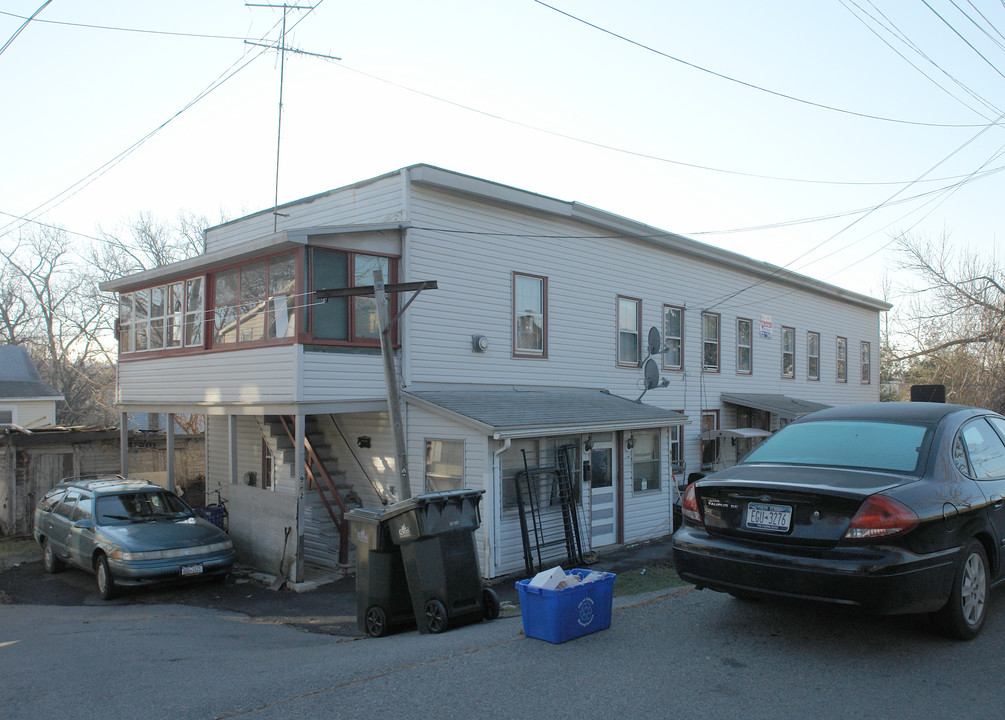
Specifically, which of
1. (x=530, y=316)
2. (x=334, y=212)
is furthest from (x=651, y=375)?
(x=334, y=212)

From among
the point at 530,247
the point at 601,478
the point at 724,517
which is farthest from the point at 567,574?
the point at 530,247

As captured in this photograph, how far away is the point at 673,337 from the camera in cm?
1708

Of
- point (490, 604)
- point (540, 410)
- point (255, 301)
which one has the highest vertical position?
point (255, 301)

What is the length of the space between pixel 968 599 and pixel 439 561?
13.6 feet

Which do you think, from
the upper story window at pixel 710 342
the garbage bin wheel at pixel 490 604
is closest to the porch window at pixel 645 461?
the upper story window at pixel 710 342

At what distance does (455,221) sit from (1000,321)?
21.3 m

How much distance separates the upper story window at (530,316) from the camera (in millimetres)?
13438

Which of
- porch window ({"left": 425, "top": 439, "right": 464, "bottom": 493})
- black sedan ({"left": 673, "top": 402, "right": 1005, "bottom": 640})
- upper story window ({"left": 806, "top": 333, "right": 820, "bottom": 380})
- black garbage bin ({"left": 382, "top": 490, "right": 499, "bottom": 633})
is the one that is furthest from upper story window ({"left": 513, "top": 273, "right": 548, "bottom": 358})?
upper story window ({"left": 806, "top": 333, "right": 820, "bottom": 380})

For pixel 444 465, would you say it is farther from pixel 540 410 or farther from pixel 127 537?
pixel 127 537

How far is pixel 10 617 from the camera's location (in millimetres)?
9117

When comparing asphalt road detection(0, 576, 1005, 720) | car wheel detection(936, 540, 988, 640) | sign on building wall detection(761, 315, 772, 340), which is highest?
sign on building wall detection(761, 315, 772, 340)

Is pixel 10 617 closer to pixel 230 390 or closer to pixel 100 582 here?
pixel 100 582

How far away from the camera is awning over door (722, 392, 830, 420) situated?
17.7 meters

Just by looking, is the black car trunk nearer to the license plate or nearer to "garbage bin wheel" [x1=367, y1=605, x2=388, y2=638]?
the license plate
